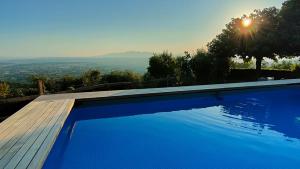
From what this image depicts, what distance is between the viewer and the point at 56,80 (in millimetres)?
11289

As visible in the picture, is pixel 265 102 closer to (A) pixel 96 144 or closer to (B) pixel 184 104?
(B) pixel 184 104

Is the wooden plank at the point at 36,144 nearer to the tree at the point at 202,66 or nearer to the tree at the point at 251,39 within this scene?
the tree at the point at 202,66

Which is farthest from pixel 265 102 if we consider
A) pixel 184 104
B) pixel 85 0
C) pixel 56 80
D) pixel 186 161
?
pixel 85 0

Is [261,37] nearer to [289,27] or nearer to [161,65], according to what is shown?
→ [289,27]

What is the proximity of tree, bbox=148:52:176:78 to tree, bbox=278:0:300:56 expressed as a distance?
5258 mm

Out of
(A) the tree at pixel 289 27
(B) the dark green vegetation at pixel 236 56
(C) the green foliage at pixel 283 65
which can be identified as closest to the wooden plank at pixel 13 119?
(B) the dark green vegetation at pixel 236 56

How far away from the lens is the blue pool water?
4336 millimetres

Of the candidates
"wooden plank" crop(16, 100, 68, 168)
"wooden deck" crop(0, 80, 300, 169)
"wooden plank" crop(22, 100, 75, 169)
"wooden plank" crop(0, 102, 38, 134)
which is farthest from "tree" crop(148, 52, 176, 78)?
"wooden plank" crop(22, 100, 75, 169)

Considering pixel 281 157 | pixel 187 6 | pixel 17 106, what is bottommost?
pixel 281 157

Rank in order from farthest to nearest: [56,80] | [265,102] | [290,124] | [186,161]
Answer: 1. [56,80]
2. [265,102]
3. [290,124]
4. [186,161]

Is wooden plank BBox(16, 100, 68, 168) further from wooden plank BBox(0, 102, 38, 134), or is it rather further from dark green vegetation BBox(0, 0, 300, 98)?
dark green vegetation BBox(0, 0, 300, 98)

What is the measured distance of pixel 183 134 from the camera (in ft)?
18.5

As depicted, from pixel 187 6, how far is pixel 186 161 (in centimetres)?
1210

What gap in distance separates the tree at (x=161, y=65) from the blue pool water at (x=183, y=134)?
4562 millimetres
